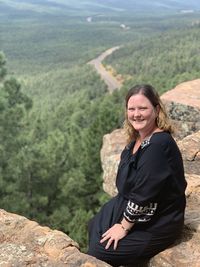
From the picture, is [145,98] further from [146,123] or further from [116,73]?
[116,73]

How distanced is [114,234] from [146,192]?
638 millimetres

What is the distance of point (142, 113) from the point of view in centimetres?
448

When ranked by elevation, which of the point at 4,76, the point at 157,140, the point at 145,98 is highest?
the point at 145,98

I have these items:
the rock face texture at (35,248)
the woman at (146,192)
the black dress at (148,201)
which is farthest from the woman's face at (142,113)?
the rock face texture at (35,248)

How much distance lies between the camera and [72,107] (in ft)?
204

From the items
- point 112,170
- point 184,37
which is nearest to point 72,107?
point 112,170

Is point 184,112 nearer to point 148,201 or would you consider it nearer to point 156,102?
point 156,102

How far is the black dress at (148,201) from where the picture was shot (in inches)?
167

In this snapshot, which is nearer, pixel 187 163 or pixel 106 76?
pixel 187 163

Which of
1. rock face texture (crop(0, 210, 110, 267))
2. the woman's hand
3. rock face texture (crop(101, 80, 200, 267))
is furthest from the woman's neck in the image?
rock face texture (crop(0, 210, 110, 267))

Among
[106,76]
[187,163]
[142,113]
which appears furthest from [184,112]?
[106,76]

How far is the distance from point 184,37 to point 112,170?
114700 millimetres

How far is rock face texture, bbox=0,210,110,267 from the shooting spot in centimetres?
425

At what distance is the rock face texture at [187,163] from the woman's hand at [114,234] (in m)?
0.42
